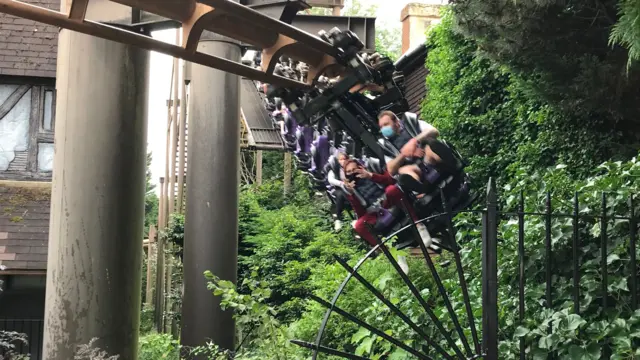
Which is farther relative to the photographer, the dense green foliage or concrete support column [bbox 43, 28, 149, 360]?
the dense green foliage

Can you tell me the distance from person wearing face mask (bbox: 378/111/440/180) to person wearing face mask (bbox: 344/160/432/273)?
16 cm

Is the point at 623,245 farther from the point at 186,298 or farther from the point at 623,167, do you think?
the point at 186,298

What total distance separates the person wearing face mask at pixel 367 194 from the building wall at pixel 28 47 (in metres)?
5.27

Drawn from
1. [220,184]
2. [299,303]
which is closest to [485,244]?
[220,184]

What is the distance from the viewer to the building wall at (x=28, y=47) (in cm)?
933

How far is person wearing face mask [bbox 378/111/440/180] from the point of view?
554 centimetres

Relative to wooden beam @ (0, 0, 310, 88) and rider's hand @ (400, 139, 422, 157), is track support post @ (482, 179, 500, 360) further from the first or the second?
rider's hand @ (400, 139, 422, 157)

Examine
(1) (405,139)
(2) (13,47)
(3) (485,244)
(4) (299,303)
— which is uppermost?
(2) (13,47)

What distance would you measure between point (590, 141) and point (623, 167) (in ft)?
7.76

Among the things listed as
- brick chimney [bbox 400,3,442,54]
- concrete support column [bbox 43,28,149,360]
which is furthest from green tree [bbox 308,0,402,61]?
concrete support column [bbox 43,28,149,360]

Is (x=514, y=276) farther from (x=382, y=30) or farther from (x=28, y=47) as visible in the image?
(x=382, y=30)

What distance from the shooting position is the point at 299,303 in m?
9.41

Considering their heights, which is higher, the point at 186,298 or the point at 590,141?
the point at 590,141

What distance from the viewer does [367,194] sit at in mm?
5984
